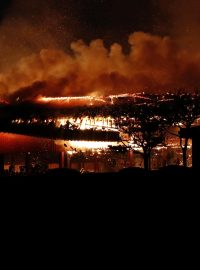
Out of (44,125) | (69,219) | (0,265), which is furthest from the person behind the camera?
(44,125)

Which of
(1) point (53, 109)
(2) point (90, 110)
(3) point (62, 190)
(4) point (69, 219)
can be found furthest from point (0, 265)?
(1) point (53, 109)

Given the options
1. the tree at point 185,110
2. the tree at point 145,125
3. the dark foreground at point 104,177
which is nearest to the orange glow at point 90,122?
the tree at point 145,125

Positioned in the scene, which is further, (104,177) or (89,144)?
(89,144)

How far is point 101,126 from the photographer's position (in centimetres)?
2622

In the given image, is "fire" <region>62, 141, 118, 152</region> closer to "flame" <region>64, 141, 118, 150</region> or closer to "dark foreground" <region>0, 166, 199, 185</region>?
"flame" <region>64, 141, 118, 150</region>

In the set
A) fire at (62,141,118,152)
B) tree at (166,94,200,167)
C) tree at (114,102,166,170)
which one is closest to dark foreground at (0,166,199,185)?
tree at (166,94,200,167)

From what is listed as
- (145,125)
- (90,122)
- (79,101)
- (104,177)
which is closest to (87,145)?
(90,122)

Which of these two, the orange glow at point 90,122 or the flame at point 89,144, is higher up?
the orange glow at point 90,122

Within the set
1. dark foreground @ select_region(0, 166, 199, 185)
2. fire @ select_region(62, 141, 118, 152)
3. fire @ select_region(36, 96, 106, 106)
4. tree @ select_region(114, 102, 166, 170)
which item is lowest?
dark foreground @ select_region(0, 166, 199, 185)

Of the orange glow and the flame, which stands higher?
the orange glow

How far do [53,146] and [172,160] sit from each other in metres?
12.1

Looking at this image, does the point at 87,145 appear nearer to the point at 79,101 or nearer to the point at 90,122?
the point at 90,122

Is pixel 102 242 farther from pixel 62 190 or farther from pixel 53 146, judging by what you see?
pixel 53 146

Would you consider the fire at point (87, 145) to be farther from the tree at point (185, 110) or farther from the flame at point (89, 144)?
the tree at point (185, 110)
